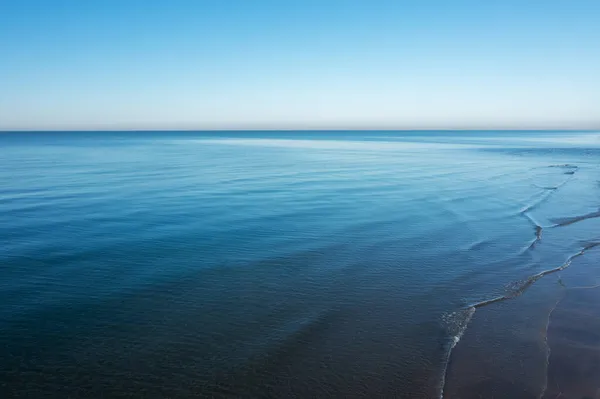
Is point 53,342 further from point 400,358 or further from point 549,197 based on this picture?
point 549,197

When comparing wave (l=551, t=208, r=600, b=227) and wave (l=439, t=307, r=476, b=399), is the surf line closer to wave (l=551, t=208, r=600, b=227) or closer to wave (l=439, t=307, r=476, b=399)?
wave (l=439, t=307, r=476, b=399)

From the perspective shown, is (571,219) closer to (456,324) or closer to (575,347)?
(575,347)

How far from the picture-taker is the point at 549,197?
2484cm

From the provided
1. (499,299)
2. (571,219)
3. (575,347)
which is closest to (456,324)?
(499,299)

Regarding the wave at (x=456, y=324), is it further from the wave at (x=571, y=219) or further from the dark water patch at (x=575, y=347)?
the wave at (x=571, y=219)

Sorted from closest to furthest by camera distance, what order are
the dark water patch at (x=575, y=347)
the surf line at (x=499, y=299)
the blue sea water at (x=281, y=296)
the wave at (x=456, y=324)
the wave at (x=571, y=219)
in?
the dark water patch at (x=575, y=347) → the blue sea water at (x=281, y=296) → the surf line at (x=499, y=299) → the wave at (x=456, y=324) → the wave at (x=571, y=219)

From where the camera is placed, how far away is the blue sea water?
679cm

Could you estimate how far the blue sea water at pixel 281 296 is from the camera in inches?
267

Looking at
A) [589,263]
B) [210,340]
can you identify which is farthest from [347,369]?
[589,263]

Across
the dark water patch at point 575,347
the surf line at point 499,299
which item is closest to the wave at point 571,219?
the surf line at point 499,299

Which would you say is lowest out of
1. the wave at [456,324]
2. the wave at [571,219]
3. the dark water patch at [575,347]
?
the wave at [571,219]

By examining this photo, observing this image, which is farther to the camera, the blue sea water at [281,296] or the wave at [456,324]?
the wave at [456,324]

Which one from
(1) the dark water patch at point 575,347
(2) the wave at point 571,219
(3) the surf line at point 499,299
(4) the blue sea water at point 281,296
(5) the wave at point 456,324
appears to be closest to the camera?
(1) the dark water patch at point 575,347

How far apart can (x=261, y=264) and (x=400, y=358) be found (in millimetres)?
5760
